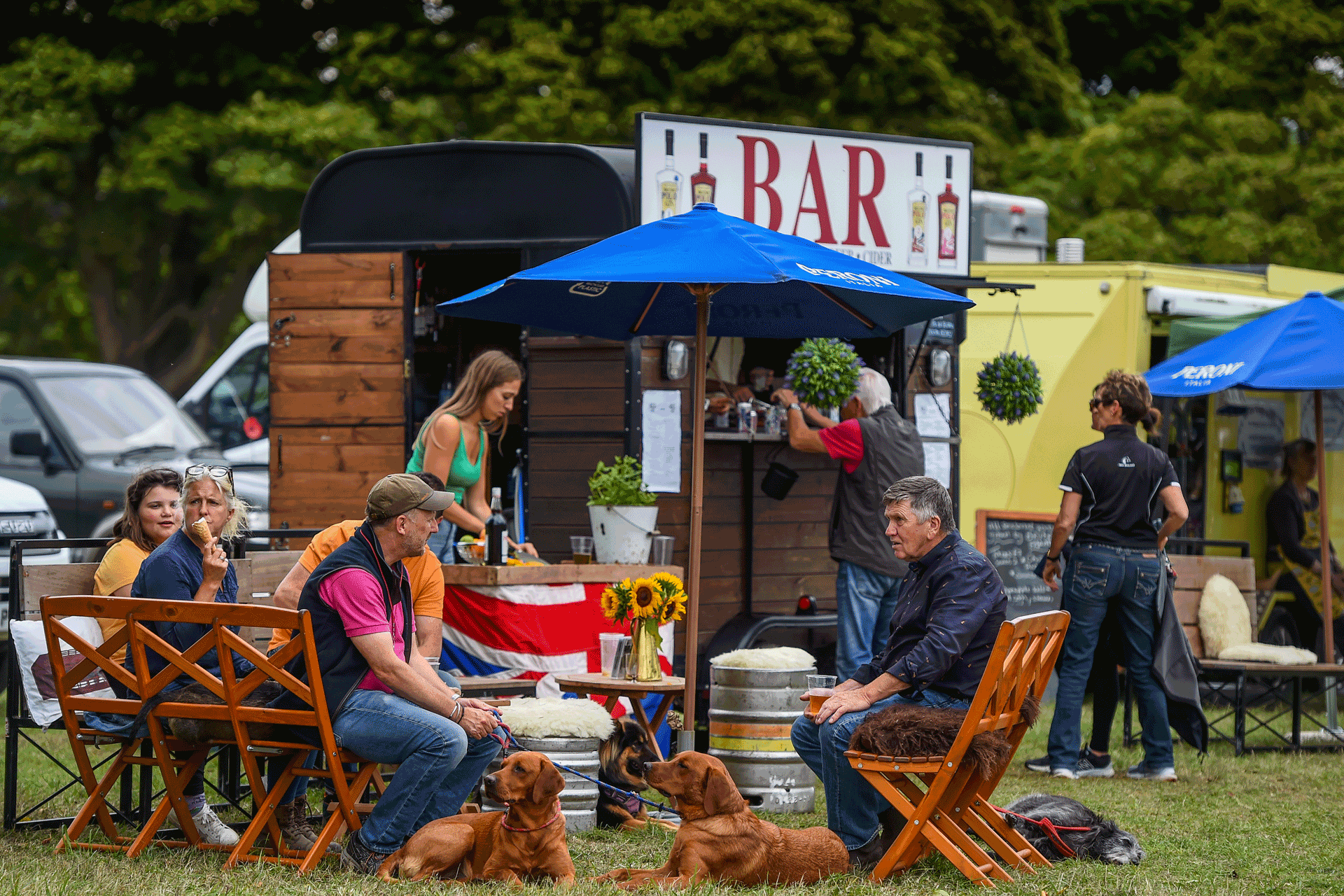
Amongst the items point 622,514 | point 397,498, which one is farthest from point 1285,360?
point 397,498

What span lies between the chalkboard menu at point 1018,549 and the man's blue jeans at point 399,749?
222 inches

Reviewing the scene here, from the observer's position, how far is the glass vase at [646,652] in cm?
605

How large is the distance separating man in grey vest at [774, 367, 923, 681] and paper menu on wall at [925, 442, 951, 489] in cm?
146

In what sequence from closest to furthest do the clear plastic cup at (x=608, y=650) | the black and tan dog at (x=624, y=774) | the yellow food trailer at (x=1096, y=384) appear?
the black and tan dog at (x=624, y=774) < the clear plastic cup at (x=608, y=650) < the yellow food trailer at (x=1096, y=384)

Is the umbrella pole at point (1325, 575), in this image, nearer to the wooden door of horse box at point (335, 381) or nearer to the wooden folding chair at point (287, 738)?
the wooden door of horse box at point (335, 381)

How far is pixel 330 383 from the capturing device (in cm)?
820

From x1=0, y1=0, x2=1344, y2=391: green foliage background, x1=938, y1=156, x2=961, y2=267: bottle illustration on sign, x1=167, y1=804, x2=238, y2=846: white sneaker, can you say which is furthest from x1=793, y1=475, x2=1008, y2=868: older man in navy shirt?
x1=0, y1=0, x2=1344, y2=391: green foliage background

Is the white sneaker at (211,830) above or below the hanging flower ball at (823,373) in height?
below

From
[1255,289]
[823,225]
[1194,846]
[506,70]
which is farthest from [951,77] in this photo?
[1194,846]

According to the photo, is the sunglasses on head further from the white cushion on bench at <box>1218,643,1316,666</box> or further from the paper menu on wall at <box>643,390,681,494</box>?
the white cushion on bench at <box>1218,643,1316,666</box>

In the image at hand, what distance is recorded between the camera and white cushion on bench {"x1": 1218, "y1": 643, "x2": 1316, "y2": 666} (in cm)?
814

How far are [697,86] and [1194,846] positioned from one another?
13.1 meters

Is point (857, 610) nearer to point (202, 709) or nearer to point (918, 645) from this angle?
point (918, 645)


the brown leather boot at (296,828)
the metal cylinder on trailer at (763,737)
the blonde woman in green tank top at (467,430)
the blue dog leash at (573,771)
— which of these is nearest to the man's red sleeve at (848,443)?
the metal cylinder on trailer at (763,737)
